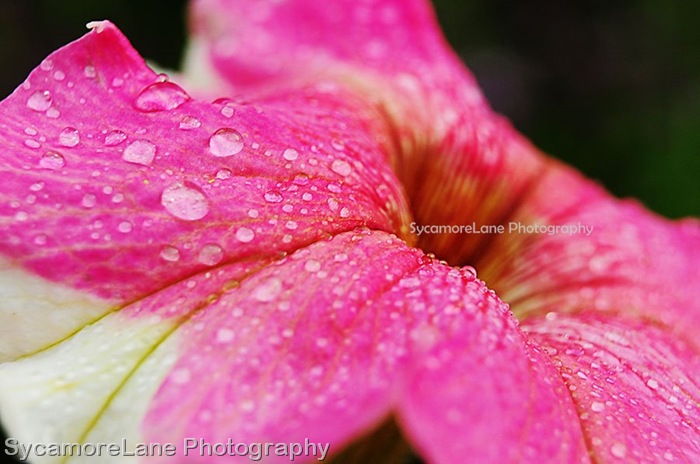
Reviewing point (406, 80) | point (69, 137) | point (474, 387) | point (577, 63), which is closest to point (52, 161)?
point (69, 137)

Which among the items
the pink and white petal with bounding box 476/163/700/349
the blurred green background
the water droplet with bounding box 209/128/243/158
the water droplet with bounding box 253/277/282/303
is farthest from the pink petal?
the blurred green background

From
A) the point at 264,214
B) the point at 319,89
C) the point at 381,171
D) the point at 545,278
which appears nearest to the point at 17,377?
the point at 264,214

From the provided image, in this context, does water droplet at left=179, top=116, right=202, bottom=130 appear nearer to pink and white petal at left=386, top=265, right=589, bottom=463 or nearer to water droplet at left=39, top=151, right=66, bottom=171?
water droplet at left=39, top=151, right=66, bottom=171

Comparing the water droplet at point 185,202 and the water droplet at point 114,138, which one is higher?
the water droplet at point 114,138

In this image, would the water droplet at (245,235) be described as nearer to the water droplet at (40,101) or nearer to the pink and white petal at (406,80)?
the water droplet at (40,101)

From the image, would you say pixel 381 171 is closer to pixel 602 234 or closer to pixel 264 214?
pixel 264 214

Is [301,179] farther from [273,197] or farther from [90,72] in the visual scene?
[90,72]

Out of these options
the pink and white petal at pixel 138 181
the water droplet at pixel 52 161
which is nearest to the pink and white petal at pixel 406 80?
the pink and white petal at pixel 138 181
